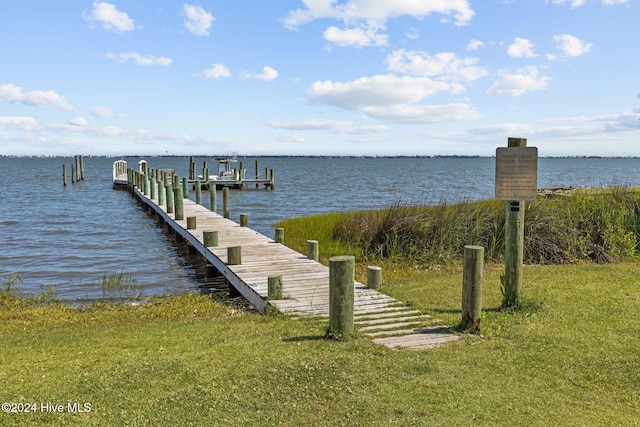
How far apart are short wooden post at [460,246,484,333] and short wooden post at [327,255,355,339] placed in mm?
1483

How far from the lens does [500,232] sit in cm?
1274

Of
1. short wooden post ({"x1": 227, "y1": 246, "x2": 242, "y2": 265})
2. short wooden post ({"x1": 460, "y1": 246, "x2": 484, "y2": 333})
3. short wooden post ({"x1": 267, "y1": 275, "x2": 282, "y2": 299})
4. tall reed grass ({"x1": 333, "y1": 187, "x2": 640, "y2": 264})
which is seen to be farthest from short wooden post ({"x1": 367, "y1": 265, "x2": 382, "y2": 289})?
tall reed grass ({"x1": 333, "y1": 187, "x2": 640, "y2": 264})

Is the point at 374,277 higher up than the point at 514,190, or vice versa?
the point at 514,190

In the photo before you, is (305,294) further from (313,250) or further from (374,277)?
(313,250)

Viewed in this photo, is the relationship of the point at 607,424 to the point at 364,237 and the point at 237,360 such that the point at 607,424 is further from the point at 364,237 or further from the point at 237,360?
the point at 364,237

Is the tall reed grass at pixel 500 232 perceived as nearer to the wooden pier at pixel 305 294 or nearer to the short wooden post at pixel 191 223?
the wooden pier at pixel 305 294

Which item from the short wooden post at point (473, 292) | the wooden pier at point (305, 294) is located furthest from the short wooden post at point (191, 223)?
the short wooden post at point (473, 292)

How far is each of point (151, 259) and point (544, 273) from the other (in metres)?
11.0

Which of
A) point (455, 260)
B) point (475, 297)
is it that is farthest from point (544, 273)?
point (475, 297)

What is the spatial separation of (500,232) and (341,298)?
7.81m

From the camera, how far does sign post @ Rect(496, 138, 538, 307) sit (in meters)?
7.06

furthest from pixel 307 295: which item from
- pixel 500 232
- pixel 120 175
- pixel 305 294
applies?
pixel 120 175

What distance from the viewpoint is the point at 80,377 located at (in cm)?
502

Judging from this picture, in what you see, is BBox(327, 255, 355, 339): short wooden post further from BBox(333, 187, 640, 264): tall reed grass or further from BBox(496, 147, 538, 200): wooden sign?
BBox(333, 187, 640, 264): tall reed grass
